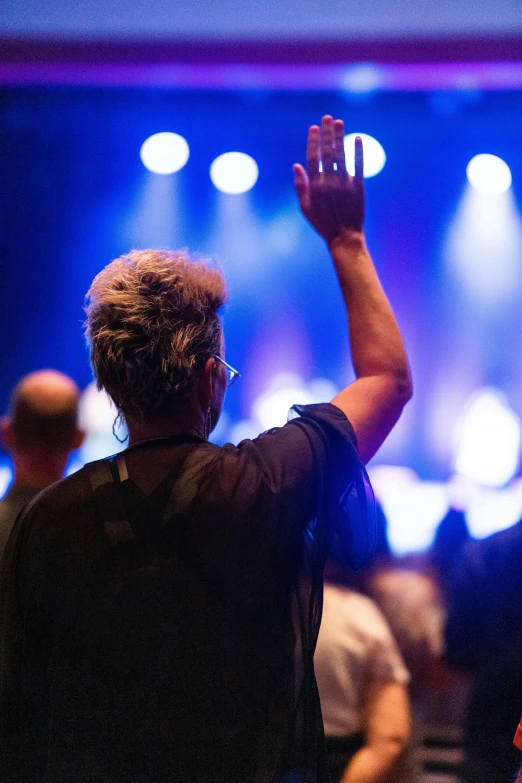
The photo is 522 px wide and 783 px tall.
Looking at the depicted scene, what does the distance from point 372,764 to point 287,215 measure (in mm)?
3910

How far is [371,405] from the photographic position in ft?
3.20

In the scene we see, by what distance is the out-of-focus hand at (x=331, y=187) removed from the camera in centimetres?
110

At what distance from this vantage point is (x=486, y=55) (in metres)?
3.61

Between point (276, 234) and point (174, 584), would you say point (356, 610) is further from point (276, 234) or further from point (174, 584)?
point (276, 234)

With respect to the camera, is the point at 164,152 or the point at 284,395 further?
the point at 284,395

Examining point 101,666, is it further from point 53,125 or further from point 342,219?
point 53,125

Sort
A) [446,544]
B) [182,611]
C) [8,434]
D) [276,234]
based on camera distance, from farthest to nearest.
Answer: [276,234] → [446,544] → [8,434] → [182,611]

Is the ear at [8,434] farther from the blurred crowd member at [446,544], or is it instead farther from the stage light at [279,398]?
the stage light at [279,398]

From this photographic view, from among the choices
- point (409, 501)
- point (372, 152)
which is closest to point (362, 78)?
point (372, 152)

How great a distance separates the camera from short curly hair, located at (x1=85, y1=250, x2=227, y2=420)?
97 cm

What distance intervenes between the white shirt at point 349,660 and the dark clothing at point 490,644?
0.20 meters

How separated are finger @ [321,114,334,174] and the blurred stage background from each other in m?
2.76

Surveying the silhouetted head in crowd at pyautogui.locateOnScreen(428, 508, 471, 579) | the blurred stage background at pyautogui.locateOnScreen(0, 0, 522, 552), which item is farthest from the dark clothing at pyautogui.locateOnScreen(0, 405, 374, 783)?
the blurred stage background at pyautogui.locateOnScreen(0, 0, 522, 552)

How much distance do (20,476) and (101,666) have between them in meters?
0.88
